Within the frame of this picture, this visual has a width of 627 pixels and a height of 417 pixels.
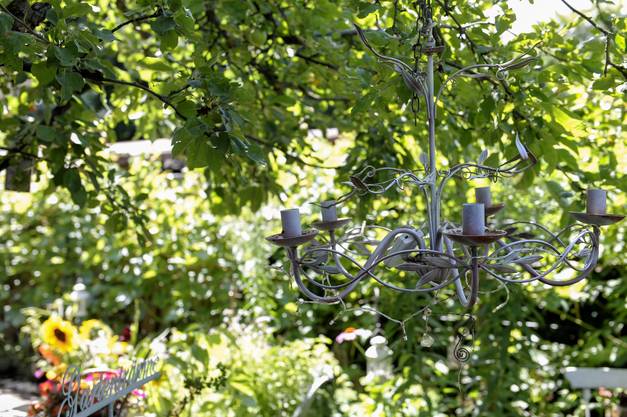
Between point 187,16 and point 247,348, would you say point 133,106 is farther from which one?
point 247,348

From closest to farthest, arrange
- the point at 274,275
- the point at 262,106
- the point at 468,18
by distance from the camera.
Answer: the point at 468,18 < the point at 262,106 < the point at 274,275

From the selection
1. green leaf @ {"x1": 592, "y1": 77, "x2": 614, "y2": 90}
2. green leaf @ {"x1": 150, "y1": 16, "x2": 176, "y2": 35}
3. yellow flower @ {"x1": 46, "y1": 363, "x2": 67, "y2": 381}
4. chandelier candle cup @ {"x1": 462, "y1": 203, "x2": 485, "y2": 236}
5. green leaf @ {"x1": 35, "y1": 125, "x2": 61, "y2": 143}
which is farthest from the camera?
yellow flower @ {"x1": 46, "y1": 363, "x2": 67, "y2": 381}

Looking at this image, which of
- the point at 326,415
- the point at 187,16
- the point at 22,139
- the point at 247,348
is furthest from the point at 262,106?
the point at 326,415

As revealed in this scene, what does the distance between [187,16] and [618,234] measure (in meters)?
2.41

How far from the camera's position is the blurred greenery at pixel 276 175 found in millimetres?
1576

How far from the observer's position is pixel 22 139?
7.07 ft

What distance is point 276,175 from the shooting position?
8.73ft

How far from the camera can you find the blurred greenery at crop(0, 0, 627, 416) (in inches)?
62.1

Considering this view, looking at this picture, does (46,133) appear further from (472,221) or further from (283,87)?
(472,221)

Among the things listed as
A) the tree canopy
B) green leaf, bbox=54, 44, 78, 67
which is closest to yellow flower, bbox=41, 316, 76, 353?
the tree canopy

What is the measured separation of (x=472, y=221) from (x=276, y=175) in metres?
1.77

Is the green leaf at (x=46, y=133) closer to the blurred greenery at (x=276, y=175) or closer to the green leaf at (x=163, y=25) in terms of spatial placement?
the blurred greenery at (x=276, y=175)

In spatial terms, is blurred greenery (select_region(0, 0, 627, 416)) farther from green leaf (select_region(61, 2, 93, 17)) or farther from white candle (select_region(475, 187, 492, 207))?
white candle (select_region(475, 187, 492, 207))

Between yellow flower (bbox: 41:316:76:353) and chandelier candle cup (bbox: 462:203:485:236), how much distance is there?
236cm
